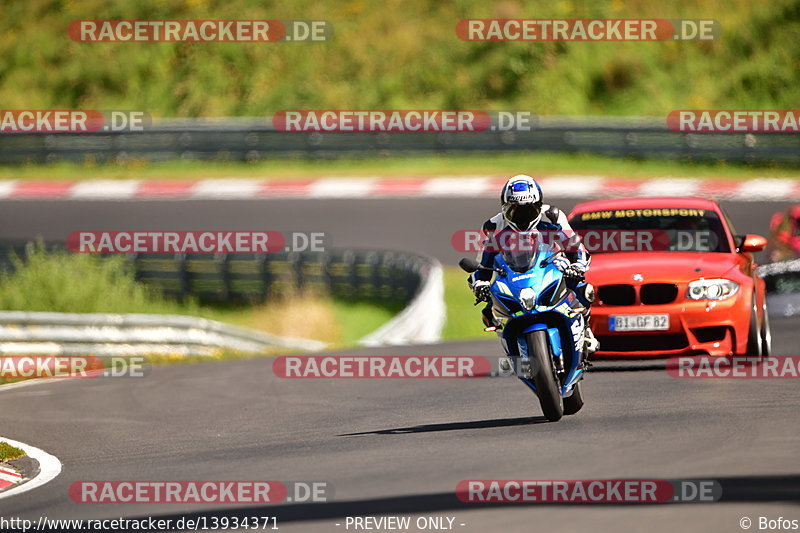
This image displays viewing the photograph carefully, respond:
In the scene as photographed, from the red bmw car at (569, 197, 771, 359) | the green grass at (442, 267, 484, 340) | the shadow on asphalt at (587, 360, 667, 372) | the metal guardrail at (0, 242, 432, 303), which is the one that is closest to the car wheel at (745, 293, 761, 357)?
the red bmw car at (569, 197, 771, 359)

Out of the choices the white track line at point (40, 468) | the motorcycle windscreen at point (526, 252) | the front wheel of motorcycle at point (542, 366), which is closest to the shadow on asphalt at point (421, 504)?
the white track line at point (40, 468)

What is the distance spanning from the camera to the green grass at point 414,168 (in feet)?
94.6

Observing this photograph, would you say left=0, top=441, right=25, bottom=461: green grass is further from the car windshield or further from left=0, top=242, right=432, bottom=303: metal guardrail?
left=0, top=242, right=432, bottom=303: metal guardrail

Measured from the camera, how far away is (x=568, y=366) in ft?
31.2

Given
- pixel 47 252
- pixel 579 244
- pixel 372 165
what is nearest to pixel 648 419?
pixel 579 244

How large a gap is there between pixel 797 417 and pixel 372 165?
22636mm

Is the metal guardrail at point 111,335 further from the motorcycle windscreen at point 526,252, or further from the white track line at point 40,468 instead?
the motorcycle windscreen at point 526,252

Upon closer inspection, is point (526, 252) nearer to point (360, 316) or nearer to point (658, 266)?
point (658, 266)

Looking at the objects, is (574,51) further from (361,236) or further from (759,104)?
(361,236)

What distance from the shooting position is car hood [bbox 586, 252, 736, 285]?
458 inches

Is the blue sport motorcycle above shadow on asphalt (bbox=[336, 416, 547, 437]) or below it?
above

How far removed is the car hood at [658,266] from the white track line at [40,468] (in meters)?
4.67

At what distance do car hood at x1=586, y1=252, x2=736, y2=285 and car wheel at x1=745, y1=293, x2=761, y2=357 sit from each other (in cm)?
42

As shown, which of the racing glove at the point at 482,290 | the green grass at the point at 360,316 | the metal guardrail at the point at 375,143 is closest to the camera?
the racing glove at the point at 482,290
